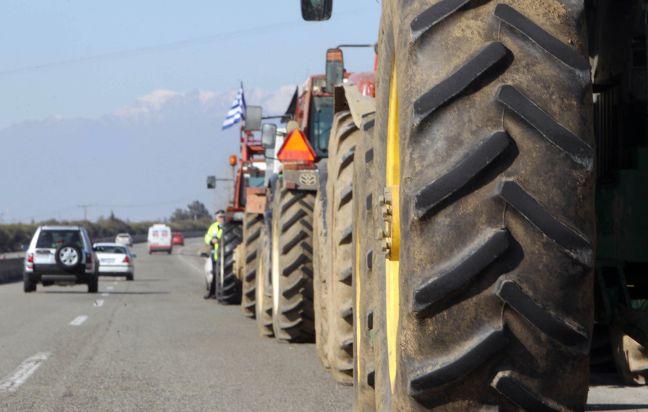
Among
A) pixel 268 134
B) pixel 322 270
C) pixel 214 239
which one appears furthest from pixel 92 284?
pixel 322 270

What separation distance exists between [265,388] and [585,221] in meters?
6.73

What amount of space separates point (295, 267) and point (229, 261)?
33.3 feet

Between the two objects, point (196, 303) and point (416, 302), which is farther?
point (196, 303)

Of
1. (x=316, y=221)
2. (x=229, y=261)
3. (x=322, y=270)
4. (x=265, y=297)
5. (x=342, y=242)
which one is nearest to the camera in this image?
(x=342, y=242)

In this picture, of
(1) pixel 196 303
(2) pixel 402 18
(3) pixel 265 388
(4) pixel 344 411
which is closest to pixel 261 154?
(1) pixel 196 303

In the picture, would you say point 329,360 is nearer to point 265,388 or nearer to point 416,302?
point 265,388

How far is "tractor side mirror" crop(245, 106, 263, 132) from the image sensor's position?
54.3ft

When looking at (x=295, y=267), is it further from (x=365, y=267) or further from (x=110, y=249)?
(x=110, y=249)

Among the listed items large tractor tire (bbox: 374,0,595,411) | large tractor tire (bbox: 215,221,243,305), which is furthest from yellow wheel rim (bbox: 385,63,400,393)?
large tractor tire (bbox: 215,221,243,305)

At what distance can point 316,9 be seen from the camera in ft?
22.7

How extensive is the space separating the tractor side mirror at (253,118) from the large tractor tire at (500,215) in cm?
1252

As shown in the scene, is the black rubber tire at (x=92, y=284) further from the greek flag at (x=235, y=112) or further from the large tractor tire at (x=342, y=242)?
the large tractor tire at (x=342, y=242)

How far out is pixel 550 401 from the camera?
3.96 m

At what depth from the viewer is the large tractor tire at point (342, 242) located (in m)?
9.29
